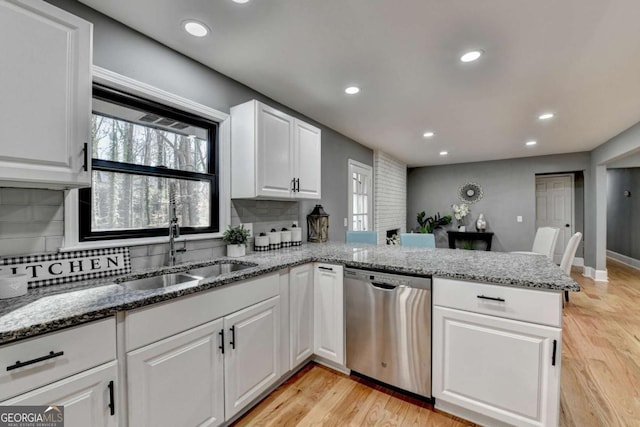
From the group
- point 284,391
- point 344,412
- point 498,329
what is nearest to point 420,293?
point 498,329

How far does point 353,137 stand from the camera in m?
4.41

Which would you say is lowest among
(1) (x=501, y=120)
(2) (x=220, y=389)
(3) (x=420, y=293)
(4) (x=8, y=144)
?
(2) (x=220, y=389)

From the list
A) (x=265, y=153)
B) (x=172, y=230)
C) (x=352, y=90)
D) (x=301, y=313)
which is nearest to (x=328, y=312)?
(x=301, y=313)

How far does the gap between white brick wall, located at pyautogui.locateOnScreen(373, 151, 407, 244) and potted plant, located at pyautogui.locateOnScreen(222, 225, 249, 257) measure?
3.33m

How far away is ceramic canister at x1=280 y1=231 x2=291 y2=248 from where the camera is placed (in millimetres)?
2875

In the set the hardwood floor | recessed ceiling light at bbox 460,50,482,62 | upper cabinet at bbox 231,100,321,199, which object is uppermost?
recessed ceiling light at bbox 460,50,482,62

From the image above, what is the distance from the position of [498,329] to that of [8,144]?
2.45 m

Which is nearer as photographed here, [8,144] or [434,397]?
[8,144]

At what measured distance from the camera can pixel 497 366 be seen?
5.17 ft

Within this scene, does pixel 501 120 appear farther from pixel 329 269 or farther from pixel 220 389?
pixel 220 389

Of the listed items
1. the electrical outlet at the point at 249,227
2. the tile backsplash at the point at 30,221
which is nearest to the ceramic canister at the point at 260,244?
the electrical outlet at the point at 249,227

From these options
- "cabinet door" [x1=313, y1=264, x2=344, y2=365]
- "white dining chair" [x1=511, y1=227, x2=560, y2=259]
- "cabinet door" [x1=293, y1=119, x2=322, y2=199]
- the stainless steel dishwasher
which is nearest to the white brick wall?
"white dining chair" [x1=511, y1=227, x2=560, y2=259]

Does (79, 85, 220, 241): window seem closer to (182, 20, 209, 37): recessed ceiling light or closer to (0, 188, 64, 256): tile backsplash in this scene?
(0, 188, 64, 256): tile backsplash

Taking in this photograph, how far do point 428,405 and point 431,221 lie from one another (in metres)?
5.53
